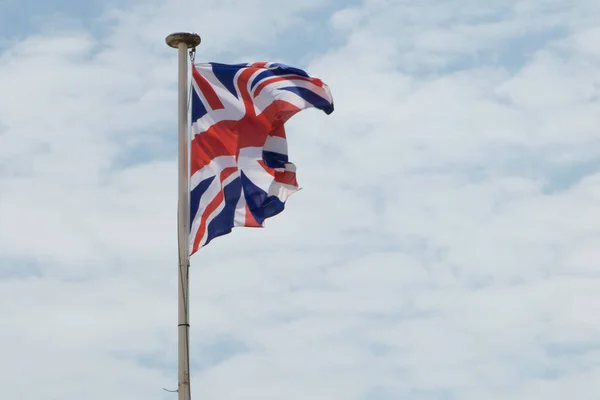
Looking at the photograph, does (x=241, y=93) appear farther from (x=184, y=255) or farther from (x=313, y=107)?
(x=184, y=255)

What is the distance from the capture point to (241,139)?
22359mm

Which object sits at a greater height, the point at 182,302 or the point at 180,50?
the point at 180,50

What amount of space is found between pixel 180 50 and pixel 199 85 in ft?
2.30

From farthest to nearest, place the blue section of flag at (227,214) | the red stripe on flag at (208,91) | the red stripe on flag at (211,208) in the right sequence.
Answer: the red stripe on flag at (208,91) < the blue section of flag at (227,214) < the red stripe on flag at (211,208)

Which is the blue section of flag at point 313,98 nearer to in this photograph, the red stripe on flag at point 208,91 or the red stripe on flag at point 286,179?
the red stripe on flag at point 208,91

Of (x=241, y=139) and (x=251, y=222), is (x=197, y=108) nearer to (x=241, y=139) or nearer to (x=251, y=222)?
(x=241, y=139)

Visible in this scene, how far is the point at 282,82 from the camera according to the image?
22.8 m

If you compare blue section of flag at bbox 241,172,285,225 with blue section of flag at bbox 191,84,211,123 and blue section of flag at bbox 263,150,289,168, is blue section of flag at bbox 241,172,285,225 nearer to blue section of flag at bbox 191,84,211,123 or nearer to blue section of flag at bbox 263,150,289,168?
blue section of flag at bbox 263,150,289,168

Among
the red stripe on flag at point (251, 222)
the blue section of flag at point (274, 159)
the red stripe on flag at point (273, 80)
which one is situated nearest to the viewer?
the red stripe on flag at point (251, 222)

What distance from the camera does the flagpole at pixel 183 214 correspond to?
2075cm

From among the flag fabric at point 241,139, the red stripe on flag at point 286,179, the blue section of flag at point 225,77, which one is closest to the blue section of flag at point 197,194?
the flag fabric at point 241,139

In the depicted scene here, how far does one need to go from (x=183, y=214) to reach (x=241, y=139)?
195 centimetres

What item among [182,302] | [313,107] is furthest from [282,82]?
[182,302]

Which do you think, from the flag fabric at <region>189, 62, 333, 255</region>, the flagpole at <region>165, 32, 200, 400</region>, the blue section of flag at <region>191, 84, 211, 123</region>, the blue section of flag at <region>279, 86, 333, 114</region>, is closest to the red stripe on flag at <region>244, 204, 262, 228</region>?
the flag fabric at <region>189, 62, 333, 255</region>
